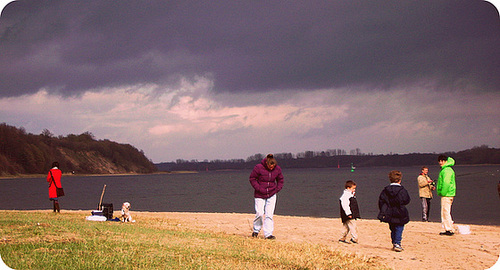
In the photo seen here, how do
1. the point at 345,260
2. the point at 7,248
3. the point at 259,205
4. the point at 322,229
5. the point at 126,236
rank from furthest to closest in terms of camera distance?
the point at 322,229
the point at 259,205
the point at 126,236
the point at 345,260
the point at 7,248

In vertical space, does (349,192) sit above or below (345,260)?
above

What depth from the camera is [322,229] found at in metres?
17.8

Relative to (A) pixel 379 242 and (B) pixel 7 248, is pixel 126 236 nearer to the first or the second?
(B) pixel 7 248

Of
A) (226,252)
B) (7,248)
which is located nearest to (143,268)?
(226,252)

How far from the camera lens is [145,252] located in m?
10.1

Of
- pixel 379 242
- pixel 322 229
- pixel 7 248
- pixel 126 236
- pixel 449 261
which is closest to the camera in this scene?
pixel 7 248

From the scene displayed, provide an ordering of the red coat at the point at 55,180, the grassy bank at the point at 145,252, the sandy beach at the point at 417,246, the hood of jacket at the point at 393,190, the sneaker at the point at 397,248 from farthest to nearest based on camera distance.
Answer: the red coat at the point at 55,180 → the sneaker at the point at 397,248 → the hood of jacket at the point at 393,190 → the sandy beach at the point at 417,246 → the grassy bank at the point at 145,252

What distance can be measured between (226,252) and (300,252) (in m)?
1.82

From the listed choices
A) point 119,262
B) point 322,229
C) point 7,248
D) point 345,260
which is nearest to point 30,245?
point 7,248

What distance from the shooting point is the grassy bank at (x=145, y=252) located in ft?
29.4

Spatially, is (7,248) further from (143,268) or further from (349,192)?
(349,192)

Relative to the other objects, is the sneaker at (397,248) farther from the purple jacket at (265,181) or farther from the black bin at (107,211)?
the black bin at (107,211)

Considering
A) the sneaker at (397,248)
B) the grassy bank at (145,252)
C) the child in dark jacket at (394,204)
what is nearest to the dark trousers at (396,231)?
the sneaker at (397,248)

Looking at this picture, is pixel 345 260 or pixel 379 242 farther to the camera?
pixel 379 242
